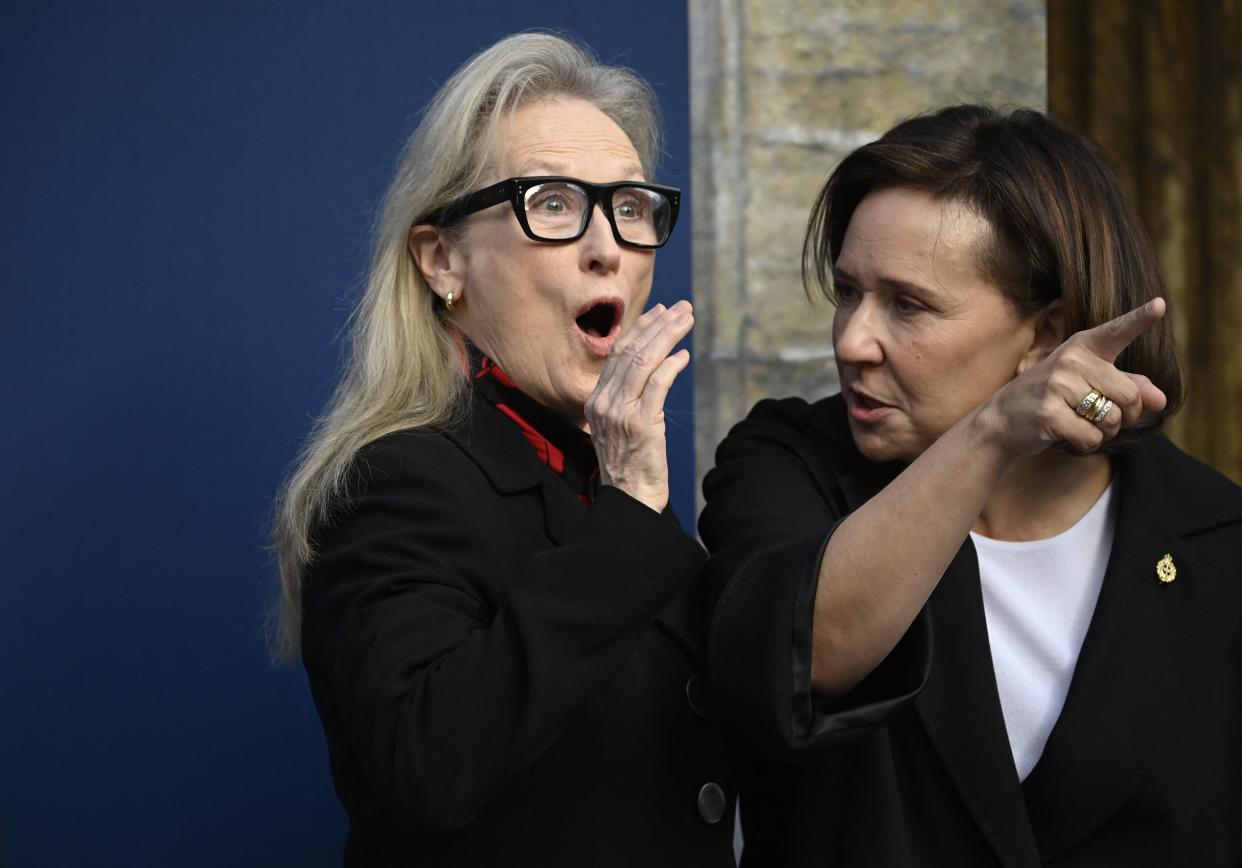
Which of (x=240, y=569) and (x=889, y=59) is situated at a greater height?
(x=889, y=59)

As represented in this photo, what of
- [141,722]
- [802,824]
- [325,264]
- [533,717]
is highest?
[325,264]

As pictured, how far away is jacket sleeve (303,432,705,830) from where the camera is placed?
1.64 meters

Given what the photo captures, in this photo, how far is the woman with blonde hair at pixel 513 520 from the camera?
1.68m

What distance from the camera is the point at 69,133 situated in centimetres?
288

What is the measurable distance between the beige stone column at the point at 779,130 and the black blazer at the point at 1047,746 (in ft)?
4.13

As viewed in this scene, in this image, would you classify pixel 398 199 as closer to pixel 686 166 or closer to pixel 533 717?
pixel 533 717

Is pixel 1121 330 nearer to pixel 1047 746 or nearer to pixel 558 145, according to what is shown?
pixel 1047 746

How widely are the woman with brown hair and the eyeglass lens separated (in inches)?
12.9

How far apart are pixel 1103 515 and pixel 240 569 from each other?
1725mm

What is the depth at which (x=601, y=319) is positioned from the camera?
88.4 inches

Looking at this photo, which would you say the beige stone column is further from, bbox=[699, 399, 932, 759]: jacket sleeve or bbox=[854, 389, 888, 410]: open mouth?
bbox=[699, 399, 932, 759]: jacket sleeve

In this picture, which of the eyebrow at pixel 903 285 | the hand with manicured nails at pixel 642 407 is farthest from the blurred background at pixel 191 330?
the hand with manicured nails at pixel 642 407

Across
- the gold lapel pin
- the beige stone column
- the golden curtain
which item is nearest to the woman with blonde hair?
the gold lapel pin

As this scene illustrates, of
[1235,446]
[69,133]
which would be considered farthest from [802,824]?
[1235,446]
